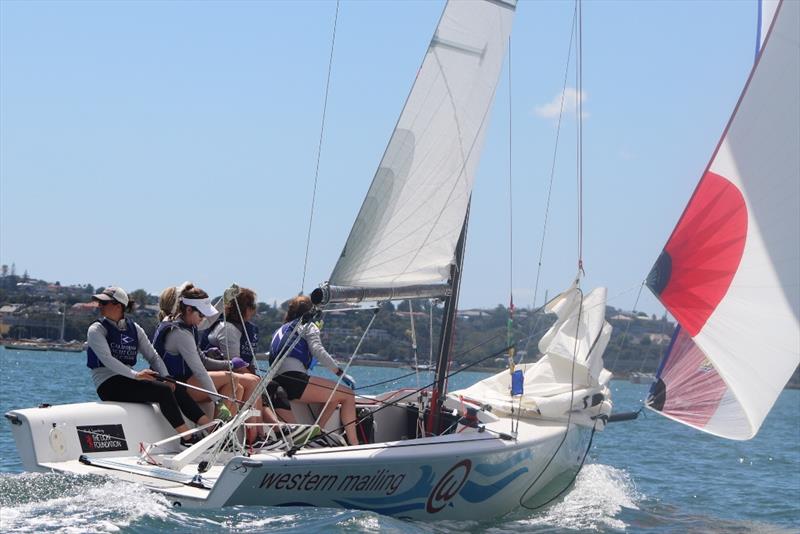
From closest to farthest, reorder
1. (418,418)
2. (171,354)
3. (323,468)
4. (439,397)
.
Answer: (323,468) < (171,354) < (439,397) < (418,418)

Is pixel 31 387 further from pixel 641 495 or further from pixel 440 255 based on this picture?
pixel 440 255

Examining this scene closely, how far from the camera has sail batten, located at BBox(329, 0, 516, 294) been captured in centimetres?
779

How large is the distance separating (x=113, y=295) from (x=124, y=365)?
1.60 ft

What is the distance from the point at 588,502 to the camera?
9.75 meters

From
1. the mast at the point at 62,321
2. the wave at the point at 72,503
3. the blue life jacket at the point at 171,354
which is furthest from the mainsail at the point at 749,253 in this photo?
the mast at the point at 62,321

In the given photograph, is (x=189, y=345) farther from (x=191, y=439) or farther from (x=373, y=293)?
(x=373, y=293)

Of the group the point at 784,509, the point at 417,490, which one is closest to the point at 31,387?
the point at 784,509

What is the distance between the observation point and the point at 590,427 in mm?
9250

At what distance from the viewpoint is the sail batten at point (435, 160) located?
7789mm

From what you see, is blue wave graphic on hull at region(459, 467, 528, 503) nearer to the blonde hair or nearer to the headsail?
the headsail

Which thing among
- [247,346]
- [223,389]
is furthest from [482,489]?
[247,346]

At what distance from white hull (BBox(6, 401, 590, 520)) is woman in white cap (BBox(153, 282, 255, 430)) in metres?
0.34

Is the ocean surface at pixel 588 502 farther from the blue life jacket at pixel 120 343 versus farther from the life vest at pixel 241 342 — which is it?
the life vest at pixel 241 342

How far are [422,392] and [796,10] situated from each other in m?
3.95
